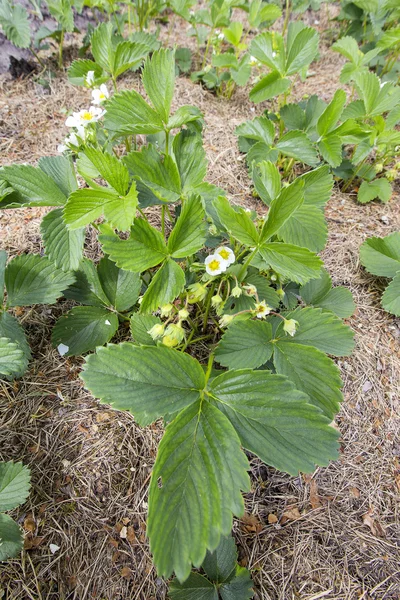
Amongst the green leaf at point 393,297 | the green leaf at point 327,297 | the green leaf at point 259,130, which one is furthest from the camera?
the green leaf at point 259,130

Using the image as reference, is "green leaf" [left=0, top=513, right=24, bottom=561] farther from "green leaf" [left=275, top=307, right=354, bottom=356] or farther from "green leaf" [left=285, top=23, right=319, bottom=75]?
"green leaf" [left=285, top=23, right=319, bottom=75]

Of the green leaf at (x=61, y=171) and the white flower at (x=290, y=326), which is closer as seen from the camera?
the white flower at (x=290, y=326)

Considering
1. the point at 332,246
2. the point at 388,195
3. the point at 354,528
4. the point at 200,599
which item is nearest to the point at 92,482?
the point at 200,599

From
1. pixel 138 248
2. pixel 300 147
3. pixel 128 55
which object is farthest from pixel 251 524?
pixel 128 55

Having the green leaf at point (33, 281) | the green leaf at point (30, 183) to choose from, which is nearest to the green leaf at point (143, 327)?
the green leaf at point (33, 281)

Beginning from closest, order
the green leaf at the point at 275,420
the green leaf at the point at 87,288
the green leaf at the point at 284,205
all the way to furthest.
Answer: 1. the green leaf at the point at 275,420
2. the green leaf at the point at 284,205
3. the green leaf at the point at 87,288

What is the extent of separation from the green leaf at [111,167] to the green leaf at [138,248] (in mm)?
174

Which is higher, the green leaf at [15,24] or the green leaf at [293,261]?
the green leaf at [15,24]

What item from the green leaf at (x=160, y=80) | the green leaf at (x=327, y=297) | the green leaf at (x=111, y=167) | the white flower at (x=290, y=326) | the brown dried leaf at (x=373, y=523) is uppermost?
the green leaf at (x=160, y=80)

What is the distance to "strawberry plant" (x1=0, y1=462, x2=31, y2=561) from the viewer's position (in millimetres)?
1177

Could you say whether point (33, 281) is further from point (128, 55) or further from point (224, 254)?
point (128, 55)

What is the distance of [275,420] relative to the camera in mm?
1058

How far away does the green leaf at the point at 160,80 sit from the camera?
4.97 feet

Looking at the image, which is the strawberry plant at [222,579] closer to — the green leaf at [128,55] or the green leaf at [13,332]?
the green leaf at [13,332]
